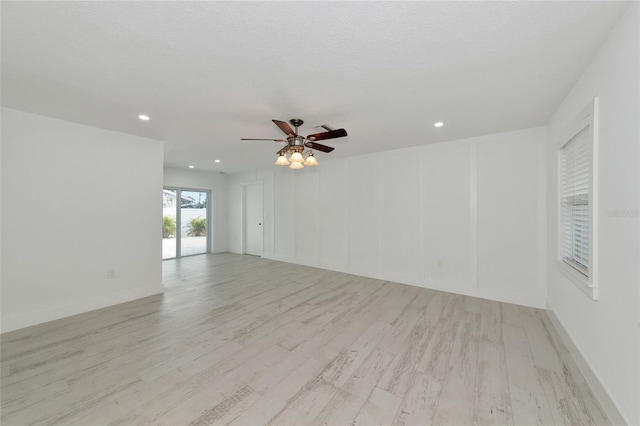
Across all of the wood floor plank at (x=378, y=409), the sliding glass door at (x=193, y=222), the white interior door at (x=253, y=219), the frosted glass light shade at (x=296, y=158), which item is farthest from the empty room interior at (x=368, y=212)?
the sliding glass door at (x=193, y=222)

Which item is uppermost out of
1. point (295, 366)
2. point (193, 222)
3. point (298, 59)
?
point (298, 59)

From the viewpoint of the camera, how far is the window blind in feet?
7.04

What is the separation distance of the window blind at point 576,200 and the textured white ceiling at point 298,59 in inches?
23.1

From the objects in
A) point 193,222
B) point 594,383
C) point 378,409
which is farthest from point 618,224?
point 193,222

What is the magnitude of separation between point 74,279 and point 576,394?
18.1 ft

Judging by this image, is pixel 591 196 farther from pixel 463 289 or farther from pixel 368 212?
A: pixel 368 212

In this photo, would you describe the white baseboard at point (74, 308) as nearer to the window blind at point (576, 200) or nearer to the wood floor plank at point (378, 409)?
the wood floor plank at point (378, 409)

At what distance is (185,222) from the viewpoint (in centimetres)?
696

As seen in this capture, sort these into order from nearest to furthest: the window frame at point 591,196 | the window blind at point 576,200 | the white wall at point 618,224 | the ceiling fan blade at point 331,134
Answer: the white wall at point 618,224 → the window frame at point 591,196 → the window blind at point 576,200 → the ceiling fan blade at point 331,134

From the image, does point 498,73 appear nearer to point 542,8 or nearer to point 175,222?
point 542,8

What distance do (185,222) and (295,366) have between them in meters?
6.27

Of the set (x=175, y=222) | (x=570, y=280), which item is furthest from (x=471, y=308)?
(x=175, y=222)

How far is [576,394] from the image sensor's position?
1.77 m

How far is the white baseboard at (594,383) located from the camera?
151 centimetres
